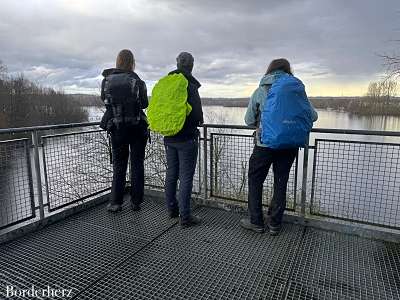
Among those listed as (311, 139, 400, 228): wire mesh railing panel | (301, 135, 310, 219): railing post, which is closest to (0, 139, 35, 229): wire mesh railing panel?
(301, 135, 310, 219): railing post

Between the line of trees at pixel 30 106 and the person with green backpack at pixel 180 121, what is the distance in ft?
92.5

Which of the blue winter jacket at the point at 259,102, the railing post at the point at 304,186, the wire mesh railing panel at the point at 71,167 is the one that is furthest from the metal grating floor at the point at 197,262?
the blue winter jacket at the point at 259,102

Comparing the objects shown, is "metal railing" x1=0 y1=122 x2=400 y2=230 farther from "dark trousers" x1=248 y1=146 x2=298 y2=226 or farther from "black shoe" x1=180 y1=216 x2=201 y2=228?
"black shoe" x1=180 y1=216 x2=201 y2=228

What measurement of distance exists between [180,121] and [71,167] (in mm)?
2012

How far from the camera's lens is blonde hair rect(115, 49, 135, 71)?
3143 mm

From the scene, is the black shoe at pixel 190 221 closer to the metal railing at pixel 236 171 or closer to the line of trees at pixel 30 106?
the metal railing at pixel 236 171

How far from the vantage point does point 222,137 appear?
362 cm

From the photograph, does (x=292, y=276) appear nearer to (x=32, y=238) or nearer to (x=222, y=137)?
(x=222, y=137)

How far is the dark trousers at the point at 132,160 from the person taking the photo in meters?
3.25

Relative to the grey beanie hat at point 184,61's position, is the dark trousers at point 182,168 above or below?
below

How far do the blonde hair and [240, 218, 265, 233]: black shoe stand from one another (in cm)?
197

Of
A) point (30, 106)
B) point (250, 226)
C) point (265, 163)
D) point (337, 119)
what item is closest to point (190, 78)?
point (265, 163)

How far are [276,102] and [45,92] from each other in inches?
1886

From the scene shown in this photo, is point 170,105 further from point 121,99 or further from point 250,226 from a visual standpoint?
point 250,226
